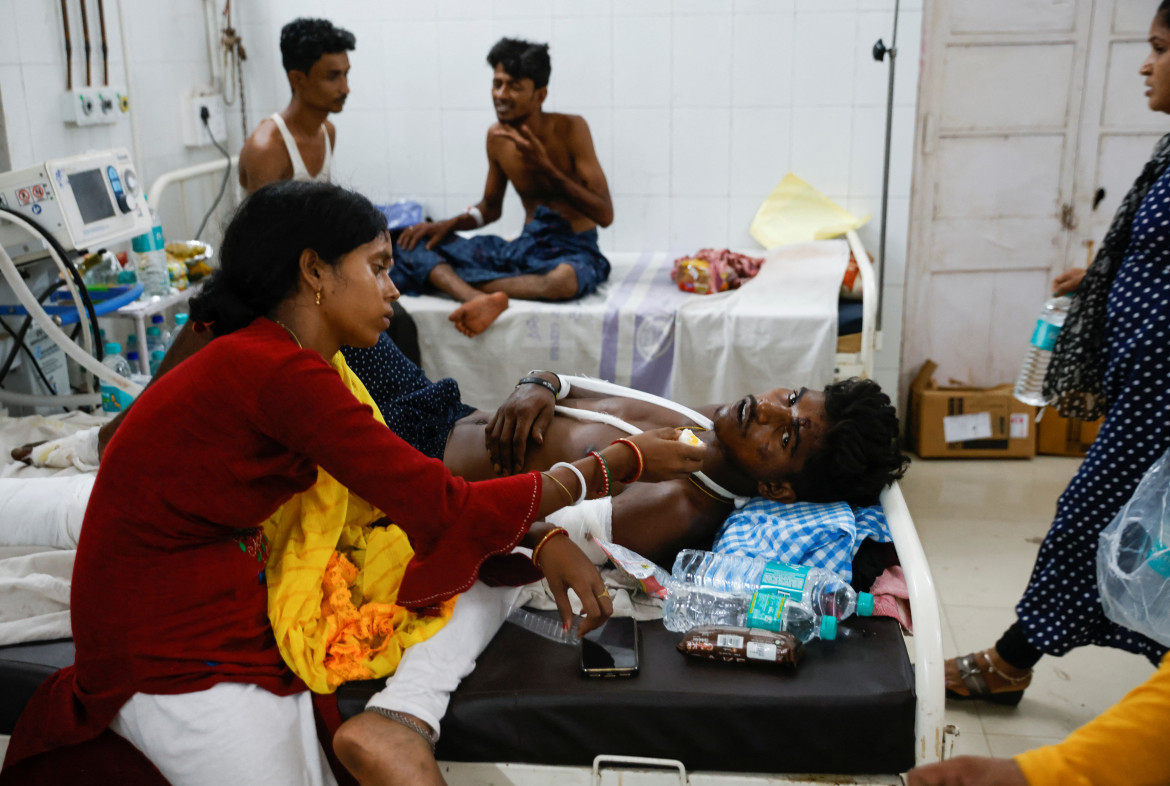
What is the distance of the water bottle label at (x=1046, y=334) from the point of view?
234cm

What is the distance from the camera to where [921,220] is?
4.08 metres

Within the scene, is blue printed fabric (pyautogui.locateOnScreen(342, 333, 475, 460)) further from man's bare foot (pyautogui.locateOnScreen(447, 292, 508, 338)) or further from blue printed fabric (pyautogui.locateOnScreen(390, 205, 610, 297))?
blue printed fabric (pyautogui.locateOnScreen(390, 205, 610, 297))

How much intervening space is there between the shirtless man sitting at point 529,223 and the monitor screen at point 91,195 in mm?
992

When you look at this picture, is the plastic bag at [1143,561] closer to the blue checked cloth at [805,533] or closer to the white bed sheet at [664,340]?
the blue checked cloth at [805,533]

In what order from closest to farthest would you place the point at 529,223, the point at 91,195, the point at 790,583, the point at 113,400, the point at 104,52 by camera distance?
1. the point at 790,583
2. the point at 113,400
3. the point at 91,195
4. the point at 104,52
5. the point at 529,223

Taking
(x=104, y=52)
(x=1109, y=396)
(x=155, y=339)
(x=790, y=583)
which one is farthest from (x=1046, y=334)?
(x=104, y=52)

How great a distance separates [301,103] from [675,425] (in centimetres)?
226

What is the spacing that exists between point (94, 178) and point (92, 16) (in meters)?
0.83

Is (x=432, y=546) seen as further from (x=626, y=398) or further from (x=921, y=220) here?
(x=921, y=220)

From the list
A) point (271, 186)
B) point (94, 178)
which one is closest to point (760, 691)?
point (271, 186)

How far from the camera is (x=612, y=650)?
1604 mm

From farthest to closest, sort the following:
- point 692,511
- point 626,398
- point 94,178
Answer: point 94,178 < point 626,398 < point 692,511

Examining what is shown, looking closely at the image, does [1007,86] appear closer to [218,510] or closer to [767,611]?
[767,611]

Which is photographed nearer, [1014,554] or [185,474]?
[185,474]
